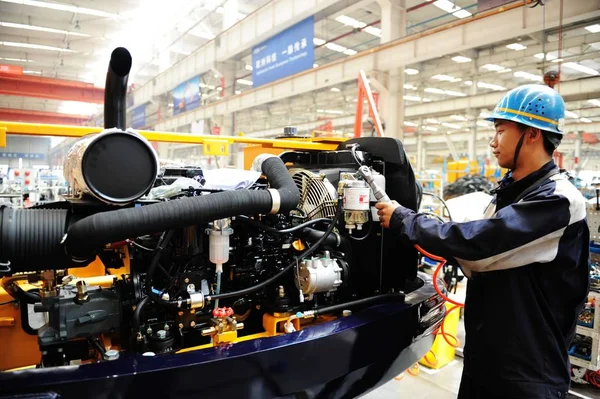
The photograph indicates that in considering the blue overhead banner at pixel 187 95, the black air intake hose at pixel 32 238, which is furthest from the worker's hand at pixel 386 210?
the blue overhead banner at pixel 187 95

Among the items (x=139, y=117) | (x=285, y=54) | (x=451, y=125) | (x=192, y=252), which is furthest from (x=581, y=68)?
(x=139, y=117)

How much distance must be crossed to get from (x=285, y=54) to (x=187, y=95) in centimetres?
498

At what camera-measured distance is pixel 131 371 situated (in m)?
1.29

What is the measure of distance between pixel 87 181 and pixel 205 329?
0.82 meters

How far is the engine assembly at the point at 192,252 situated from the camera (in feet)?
4.42

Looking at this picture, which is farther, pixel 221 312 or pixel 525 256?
pixel 221 312

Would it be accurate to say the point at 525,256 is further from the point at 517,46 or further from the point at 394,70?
the point at 517,46

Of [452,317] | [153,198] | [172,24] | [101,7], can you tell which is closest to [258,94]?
[172,24]

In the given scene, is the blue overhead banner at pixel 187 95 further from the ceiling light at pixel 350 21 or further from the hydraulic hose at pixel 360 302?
the hydraulic hose at pixel 360 302

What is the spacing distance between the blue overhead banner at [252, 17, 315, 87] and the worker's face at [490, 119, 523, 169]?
4608 mm

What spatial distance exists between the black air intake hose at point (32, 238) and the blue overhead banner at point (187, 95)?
31.1 ft

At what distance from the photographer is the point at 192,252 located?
1.74 m

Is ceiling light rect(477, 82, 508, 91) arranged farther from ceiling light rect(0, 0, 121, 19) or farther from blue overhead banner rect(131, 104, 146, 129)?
blue overhead banner rect(131, 104, 146, 129)

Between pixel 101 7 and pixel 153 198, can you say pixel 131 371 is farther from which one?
pixel 101 7
